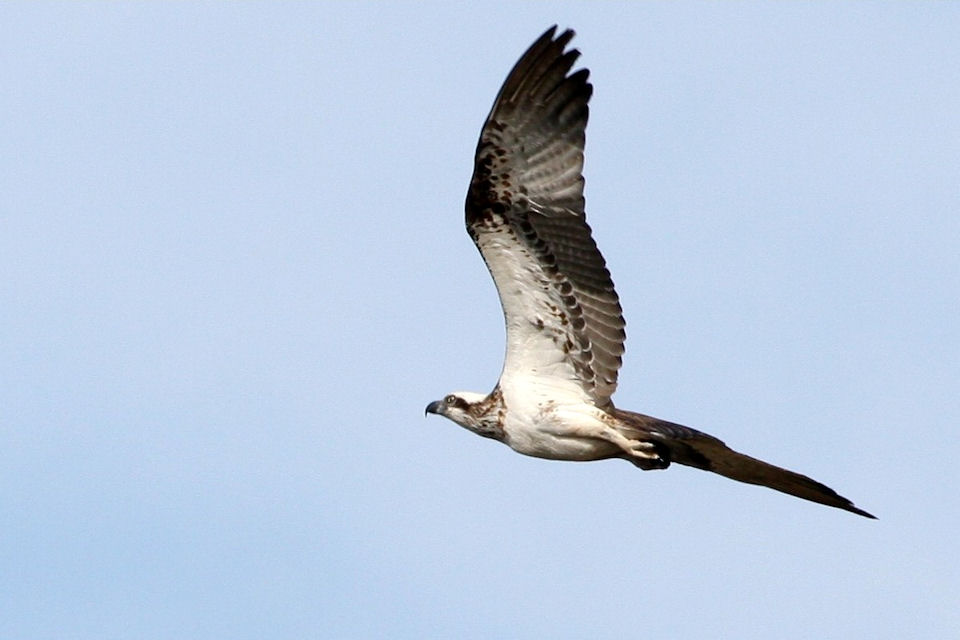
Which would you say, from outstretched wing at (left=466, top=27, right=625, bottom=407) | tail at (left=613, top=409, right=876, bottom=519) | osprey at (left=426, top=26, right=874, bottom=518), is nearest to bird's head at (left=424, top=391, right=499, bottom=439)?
osprey at (left=426, top=26, right=874, bottom=518)

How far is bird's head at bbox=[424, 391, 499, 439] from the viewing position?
10.3m

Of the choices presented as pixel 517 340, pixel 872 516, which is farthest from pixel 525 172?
pixel 872 516

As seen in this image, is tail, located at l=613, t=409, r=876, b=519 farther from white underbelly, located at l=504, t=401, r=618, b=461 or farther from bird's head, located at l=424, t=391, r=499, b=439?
bird's head, located at l=424, t=391, r=499, b=439

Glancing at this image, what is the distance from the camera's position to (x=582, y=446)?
32.4ft

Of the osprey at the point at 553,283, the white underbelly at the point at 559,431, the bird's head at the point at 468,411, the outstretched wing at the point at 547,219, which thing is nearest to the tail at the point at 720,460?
the osprey at the point at 553,283

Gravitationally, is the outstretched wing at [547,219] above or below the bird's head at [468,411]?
above

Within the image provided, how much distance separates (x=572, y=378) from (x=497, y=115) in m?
2.08

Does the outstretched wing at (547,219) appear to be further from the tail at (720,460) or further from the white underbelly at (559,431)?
the tail at (720,460)

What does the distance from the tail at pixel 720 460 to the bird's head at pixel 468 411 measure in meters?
1.01

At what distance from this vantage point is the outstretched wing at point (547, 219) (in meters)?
9.77

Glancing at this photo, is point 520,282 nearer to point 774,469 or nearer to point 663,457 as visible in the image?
point 663,457

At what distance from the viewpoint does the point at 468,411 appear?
10414 mm

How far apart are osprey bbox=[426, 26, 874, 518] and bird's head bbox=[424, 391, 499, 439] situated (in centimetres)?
14

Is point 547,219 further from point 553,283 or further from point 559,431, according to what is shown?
point 559,431
